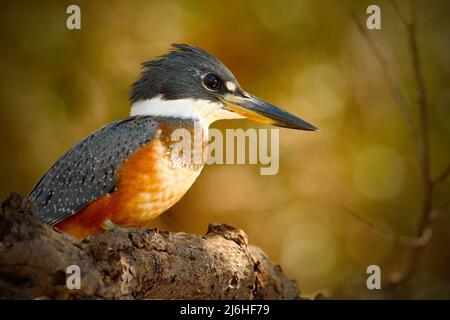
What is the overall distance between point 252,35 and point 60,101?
1267 millimetres

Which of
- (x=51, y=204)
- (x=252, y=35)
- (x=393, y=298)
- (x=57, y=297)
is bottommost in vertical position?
(x=393, y=298)

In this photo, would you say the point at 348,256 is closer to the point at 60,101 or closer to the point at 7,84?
the point at 60,101

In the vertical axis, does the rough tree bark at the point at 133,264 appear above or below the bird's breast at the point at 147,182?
below

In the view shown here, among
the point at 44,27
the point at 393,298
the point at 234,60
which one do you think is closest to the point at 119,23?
the point at 44,27

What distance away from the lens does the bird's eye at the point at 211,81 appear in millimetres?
2529

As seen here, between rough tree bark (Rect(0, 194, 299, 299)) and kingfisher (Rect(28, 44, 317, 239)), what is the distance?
25cm

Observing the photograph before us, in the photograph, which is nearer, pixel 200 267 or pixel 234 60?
pixel 200 267

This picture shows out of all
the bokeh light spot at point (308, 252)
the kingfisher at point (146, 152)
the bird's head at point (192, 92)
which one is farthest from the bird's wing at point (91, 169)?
the bokeh light spot at point (308, 252)

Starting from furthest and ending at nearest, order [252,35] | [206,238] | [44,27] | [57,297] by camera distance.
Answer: [252,35] → [44,27] → [206,238] → [57,297]

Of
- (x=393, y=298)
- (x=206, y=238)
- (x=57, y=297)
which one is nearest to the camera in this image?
(x=57, y=297)

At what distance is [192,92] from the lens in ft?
8.21

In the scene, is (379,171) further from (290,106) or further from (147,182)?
(147,182)

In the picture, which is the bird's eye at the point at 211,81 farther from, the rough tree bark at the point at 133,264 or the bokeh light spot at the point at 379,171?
the bokeh light spot at the point at 379,171

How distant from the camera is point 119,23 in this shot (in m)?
3.61
